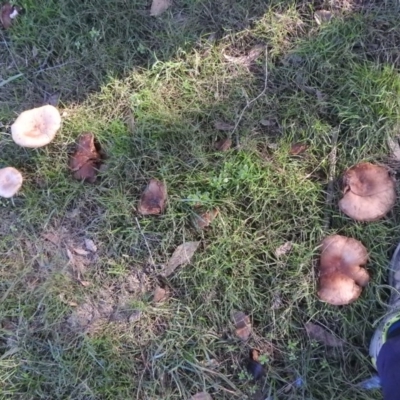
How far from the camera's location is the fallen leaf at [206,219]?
238 cm

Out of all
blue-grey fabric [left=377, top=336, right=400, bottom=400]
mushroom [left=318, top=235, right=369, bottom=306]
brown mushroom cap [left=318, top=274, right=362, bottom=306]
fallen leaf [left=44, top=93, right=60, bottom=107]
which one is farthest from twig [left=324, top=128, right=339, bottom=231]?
fallen leaf [left=44, top=93, right=60, bottom=107]

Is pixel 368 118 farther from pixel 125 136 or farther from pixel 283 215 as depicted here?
pixel 125 136

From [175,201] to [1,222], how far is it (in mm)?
859

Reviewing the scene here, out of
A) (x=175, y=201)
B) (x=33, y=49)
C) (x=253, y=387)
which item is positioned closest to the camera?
(x=253, y=387)

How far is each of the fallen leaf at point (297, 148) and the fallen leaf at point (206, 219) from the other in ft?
1.41

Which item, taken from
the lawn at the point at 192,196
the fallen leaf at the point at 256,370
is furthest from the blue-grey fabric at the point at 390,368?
the fallen leaf at the point at 256,370

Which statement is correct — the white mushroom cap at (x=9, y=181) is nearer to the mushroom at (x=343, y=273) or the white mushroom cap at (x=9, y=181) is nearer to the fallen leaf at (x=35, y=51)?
the fallen leaf at (x=35, y=51)

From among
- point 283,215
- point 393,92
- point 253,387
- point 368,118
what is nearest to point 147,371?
point 253,387

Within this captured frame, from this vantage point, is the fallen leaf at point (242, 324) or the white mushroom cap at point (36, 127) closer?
the fallen leaf at point (242, 324)

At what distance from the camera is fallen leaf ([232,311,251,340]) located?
2307mm

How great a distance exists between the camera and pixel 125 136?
2.49m

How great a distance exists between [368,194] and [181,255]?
2.80ft

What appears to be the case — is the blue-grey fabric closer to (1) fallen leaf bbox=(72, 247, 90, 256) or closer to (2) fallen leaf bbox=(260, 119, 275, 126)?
(2) fallen leaf bbox=(260, 119, 275, 126)

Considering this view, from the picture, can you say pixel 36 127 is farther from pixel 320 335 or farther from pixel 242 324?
pixel 320 335
